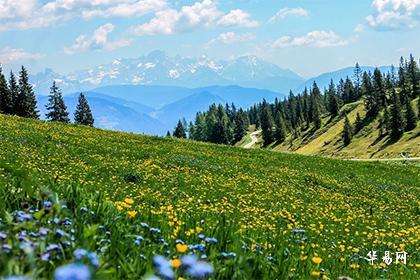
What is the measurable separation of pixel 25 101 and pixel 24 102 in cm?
35

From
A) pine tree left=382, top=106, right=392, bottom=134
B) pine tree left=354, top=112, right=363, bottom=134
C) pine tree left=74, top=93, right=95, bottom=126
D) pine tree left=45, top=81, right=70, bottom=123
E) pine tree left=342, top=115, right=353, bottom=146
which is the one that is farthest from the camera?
pine tree left=354, top=112, right=363, bottom=134

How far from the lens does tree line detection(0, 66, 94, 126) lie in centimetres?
9206

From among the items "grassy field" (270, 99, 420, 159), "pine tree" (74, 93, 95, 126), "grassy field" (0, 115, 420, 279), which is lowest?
"grassy field" (270, 99, 420, 159)

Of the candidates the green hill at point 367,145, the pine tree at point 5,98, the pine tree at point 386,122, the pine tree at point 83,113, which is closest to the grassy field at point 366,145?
the green hill at point 367,145

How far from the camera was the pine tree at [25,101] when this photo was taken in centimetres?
9562

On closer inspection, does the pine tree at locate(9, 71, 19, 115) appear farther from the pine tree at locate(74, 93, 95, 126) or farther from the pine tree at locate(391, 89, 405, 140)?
Answer: the pine tree at locate(391, 89, 405, 140)

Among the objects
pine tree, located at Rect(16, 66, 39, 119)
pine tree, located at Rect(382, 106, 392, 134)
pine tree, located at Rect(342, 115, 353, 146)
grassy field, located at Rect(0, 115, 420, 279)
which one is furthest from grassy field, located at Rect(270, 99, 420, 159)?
→ grassy field, located at Rect(0, 115, 420, 279)

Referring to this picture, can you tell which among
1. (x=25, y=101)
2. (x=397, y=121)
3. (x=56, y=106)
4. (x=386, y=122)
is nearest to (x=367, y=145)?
(x=386, y=122)

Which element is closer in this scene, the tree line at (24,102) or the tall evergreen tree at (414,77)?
the tree line at (24,102)

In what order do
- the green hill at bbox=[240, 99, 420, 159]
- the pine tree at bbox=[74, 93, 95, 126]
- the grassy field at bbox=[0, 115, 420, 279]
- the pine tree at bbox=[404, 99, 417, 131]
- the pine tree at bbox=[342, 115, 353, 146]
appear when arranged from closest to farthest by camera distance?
the grassy field at bbox=[0, 115, 420, 279]
the pine tree at bbox=[74, 93, 95, 126]
the green hill at bbox=[240, 99, 420, 159]
the pine tree at bbox=[404, 99, 417, 131]
the pine tree at bbox=[342, 115, 353, 146]

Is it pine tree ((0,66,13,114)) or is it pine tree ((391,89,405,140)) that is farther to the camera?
pine tree ((391,89,405,140))

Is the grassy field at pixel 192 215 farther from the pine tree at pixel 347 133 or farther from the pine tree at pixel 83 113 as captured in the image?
the pine tree at pixel 347 133

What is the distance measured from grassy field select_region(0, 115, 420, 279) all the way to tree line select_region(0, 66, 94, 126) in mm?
72568

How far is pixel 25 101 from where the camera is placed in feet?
316
